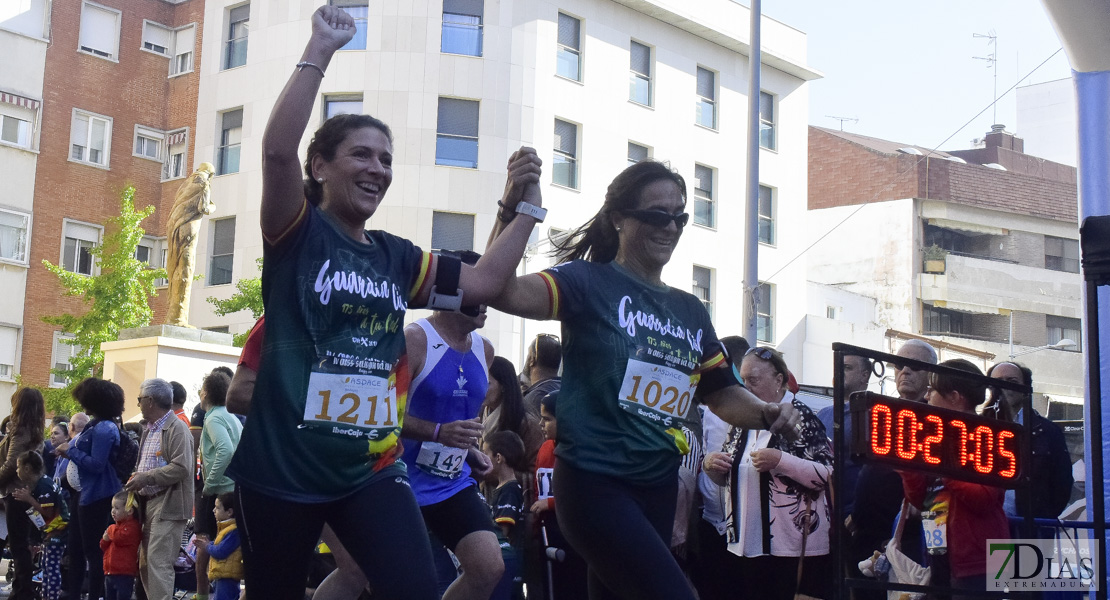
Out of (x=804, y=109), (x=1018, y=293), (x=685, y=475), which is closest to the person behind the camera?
(x=685, y=475)

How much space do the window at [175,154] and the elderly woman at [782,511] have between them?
3113 centimetres

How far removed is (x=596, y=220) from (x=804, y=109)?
35368 millimetres

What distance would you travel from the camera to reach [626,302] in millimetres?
4543

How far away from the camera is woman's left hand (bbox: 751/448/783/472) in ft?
22.5

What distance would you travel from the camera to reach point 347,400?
379 cm

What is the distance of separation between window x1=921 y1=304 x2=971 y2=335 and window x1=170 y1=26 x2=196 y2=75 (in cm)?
2585

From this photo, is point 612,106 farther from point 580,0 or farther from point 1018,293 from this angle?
point 1018,293

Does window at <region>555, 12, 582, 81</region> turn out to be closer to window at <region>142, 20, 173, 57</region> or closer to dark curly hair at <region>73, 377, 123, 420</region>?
window at <region>142, 20, 173, 57</region>

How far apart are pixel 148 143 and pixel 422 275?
34569 mm

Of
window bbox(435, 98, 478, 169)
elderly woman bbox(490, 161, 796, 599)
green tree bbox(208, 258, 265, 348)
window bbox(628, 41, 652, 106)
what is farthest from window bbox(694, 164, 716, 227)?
elderly woman bbox(490, 161, 796, 599)

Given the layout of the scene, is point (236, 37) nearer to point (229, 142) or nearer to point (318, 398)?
point (229, 142)

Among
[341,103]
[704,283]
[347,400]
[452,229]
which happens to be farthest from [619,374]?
[704,283]

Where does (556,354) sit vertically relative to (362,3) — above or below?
below

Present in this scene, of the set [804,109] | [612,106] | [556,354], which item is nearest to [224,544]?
[556,354]
